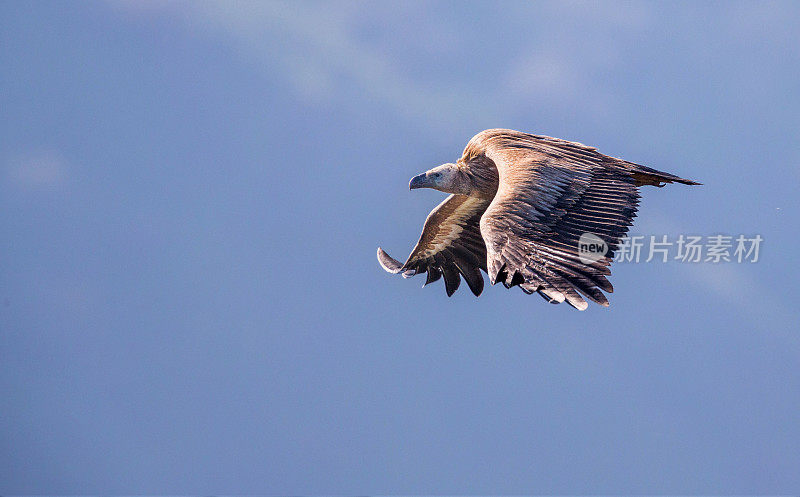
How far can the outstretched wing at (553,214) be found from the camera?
13.1 metres

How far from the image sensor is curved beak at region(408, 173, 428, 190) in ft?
54.7

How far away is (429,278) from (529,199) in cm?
308

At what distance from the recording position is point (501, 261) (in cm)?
1352

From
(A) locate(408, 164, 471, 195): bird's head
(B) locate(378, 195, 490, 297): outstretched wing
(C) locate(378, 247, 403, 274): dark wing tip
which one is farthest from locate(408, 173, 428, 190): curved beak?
(C) locate(378, 247, 403, 274): dark wing tip

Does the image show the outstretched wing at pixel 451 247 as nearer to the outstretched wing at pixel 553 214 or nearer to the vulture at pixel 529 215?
the vulture at pixel 529 215

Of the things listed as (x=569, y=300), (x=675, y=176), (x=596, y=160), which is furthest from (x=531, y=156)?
(x=569, y=300)

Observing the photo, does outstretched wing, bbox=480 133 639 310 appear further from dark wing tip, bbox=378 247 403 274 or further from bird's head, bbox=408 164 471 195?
dark wing tip, bbox=378 247 403 274

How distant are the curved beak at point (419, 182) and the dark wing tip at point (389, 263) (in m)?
0.95

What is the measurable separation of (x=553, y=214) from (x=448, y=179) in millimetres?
2535

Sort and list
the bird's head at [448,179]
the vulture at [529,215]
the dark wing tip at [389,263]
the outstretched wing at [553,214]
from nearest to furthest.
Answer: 1. the outstretched wing at [553,214]
2. the vulture at [529,215]
3. the bird's head at [448,179]
4. the dark wing tip at [389,263]

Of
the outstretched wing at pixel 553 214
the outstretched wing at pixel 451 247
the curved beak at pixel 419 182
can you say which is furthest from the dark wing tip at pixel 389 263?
the outstretched wing at pixel 553 214

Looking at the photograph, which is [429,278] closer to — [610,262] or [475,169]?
[475,169]

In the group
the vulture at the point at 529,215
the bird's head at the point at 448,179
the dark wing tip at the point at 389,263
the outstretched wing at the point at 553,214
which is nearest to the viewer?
the outstretched wing at the point at 553,214

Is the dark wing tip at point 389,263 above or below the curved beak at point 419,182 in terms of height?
below
